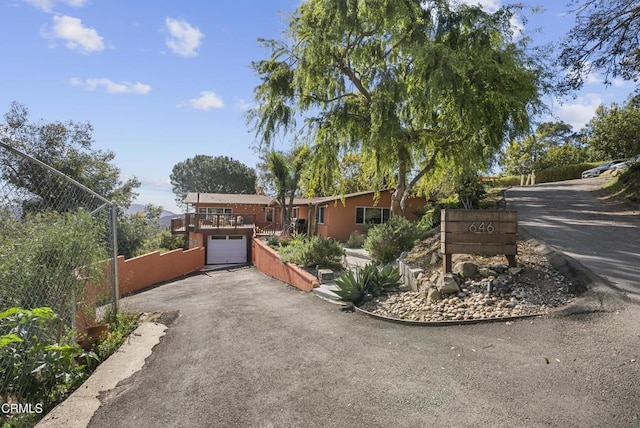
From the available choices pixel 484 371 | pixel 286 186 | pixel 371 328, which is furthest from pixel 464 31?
pixel 286 186

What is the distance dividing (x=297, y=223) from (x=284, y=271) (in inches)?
527

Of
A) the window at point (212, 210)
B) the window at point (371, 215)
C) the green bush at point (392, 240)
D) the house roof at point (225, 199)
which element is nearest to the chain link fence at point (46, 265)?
the green bush at point (392, 240)

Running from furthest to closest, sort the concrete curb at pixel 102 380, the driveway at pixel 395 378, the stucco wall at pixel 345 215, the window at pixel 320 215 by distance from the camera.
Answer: the window at pixel 320 215
the stucco wall at pixel 345 215
the concrete curb at pixel 102 380
the driveway at pixel 395 378

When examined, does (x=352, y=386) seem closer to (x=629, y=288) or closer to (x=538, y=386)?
(x=538, y=386)

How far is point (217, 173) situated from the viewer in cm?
6038

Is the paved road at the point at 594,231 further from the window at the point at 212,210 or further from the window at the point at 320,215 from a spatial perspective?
the window at the point at 212,210

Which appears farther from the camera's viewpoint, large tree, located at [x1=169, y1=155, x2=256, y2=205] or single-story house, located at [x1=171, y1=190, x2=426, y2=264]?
large tree, located at [x1=169, y1=155, x2=256, y2=205]

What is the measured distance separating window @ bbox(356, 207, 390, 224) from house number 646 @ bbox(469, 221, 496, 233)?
50.1 ft

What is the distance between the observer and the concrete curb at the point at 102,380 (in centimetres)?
327

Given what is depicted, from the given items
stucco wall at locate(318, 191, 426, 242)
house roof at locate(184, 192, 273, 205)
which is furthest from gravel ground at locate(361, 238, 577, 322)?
house roof at locate(184, 192, 273, 205)

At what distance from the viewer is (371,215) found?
21969mm

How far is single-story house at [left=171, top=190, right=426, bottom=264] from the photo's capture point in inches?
850

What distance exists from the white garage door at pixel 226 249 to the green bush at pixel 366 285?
19050 mm

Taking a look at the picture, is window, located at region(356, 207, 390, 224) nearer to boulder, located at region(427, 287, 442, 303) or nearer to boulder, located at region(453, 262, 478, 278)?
boulder, located at region(453, 262, 478, 278)
